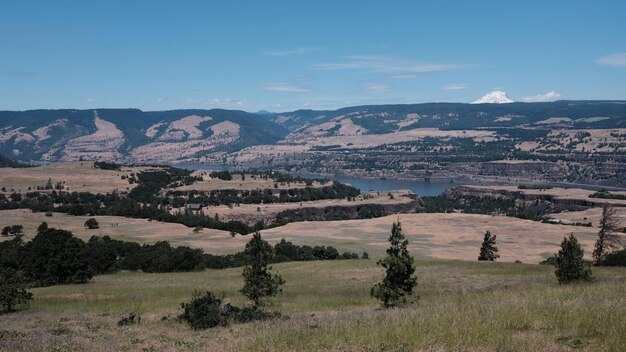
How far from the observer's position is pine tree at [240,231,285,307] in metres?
27.9

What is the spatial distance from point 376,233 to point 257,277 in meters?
95.3

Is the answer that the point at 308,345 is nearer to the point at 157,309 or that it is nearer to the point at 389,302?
the point at 389,302

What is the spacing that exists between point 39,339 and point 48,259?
38.7m

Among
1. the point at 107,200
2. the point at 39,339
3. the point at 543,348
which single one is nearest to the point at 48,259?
the point at 39,339

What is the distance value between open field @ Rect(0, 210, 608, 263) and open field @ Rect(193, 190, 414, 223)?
2617 cm

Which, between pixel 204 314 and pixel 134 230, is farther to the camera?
pixel 134 230

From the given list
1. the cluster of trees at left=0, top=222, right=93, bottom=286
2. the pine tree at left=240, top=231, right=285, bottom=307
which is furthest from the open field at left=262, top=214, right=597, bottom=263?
the pine tree at left=240, top=231, right=285, bottom=307

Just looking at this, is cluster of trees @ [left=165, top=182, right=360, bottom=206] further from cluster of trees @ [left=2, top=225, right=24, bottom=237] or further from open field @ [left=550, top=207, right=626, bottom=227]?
open field @ [left=550, top=207, right=626, bottom=227]

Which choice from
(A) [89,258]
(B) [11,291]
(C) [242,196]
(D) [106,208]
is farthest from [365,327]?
(C) [242,196]

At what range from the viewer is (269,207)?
172 m

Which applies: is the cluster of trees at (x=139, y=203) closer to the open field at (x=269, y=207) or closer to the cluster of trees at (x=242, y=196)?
the cluster of trees at (x=242, y=196)

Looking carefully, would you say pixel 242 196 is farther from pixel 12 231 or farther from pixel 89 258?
pixel 89 258

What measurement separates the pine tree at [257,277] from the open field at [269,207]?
4905 inches

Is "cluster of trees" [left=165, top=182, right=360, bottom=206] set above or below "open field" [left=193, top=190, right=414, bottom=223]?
above
